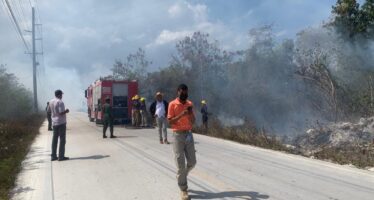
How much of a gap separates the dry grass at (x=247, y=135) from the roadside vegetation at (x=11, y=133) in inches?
305

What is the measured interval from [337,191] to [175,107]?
3174 mm

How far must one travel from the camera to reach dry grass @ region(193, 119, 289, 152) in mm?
15648

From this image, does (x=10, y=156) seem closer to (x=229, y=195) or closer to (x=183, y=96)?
(x=183, y=96)

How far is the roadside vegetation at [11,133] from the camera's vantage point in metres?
10.5

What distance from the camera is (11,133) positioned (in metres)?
20.5

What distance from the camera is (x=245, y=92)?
44.9 meters

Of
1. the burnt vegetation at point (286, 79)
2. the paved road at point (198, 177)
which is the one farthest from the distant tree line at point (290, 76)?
the paved road at point (198, 177)

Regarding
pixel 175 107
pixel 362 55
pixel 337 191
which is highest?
pixel 362 55

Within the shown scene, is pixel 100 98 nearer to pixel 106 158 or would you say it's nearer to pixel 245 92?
pixel 106 158

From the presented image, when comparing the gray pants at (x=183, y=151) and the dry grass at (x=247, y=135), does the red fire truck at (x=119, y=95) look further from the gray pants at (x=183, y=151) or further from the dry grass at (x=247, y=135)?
the gray pants at (x=183, y=151)

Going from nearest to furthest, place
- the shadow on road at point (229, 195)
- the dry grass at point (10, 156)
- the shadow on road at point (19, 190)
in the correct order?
the shadow on road at point (229, 195)
the shadow on road at point (19, 190)
the dry grass at point (10, 156)

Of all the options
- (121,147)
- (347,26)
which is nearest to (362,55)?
(347,26)

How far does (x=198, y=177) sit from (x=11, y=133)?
13.5m

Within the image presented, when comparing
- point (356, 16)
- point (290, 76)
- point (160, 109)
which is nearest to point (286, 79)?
point (290, 76)
